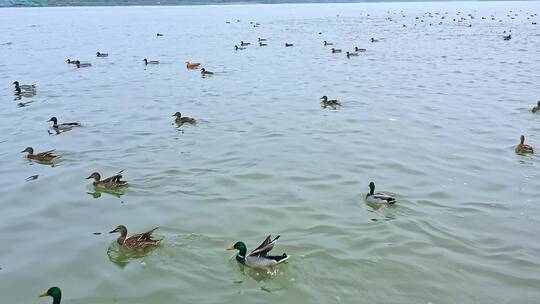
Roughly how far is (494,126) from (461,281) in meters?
11.7

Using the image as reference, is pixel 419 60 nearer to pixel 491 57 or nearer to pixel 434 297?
pixel 491 57

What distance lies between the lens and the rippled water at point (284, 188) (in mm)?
9703

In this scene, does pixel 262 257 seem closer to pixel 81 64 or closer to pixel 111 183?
pixel 111 183

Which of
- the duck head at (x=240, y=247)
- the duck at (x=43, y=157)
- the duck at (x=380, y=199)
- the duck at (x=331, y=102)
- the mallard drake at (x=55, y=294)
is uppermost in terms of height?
the duck at (x=331, y=102)

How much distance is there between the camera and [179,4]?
160m

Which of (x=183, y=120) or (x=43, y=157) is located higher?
(x=183, y=120)

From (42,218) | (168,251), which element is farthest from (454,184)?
(42,218)

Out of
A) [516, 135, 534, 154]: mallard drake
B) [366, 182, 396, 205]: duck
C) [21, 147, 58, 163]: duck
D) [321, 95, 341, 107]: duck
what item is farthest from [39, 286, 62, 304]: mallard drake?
[321, 95, 341, 107]: duck

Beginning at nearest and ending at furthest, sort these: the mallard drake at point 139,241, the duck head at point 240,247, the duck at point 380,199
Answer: the duck head at point 240,247 → the mallard drake at point 139,241 → the duck at point 380,199

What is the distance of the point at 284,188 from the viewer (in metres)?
14.0

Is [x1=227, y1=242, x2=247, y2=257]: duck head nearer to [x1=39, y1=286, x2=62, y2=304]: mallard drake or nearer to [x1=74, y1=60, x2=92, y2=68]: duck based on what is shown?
[x1=39, y1=286, x2=62, y2=304]: mallard drake

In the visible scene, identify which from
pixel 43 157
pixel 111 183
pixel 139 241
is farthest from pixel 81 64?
pixel 139 241

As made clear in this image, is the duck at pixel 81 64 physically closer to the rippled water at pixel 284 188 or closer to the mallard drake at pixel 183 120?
the rippled water at pixel 284 188

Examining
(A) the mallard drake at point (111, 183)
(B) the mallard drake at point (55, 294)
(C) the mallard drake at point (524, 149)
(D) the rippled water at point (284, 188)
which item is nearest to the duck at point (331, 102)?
(D) the rippled water at point (284, 188)
